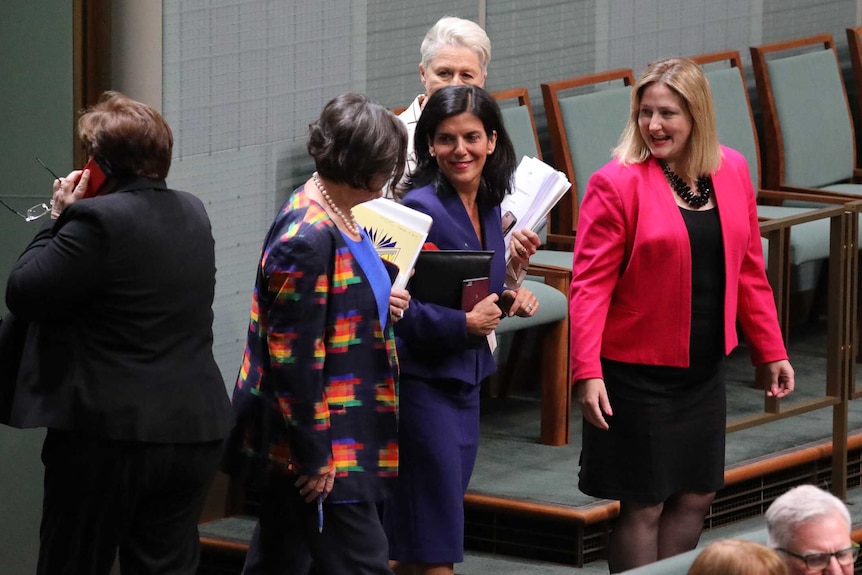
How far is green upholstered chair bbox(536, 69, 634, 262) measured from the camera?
5.84 meters

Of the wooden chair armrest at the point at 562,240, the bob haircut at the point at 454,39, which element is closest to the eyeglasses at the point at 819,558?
the bob haircut at the point at 454,39

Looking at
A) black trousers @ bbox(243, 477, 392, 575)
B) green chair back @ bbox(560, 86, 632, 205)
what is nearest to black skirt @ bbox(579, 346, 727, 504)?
black trousers @ bbox(243, 477, 392, 575)

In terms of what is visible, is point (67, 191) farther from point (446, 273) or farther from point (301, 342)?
point (446, 273)

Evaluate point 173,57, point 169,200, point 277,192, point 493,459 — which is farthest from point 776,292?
point 169,200

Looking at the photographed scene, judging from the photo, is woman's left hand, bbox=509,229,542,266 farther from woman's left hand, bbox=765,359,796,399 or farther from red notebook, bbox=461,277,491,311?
woman's left hand, bbox=765,359,796,399

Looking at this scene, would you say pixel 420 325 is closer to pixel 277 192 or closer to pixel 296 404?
pixel 296 404

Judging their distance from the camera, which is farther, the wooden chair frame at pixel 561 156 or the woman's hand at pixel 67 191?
the wooden chair frame at pixel 561 156

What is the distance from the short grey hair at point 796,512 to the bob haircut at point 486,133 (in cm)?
115

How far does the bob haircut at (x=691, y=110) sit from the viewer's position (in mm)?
3664

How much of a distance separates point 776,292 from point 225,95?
173 centimetres

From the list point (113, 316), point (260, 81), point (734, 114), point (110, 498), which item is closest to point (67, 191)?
point (113, 316)

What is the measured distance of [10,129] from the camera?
4.64m

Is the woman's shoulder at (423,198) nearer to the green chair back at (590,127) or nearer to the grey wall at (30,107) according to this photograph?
the grey wall at (30,107)

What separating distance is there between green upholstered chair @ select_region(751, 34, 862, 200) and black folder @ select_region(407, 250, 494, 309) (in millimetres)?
3163
